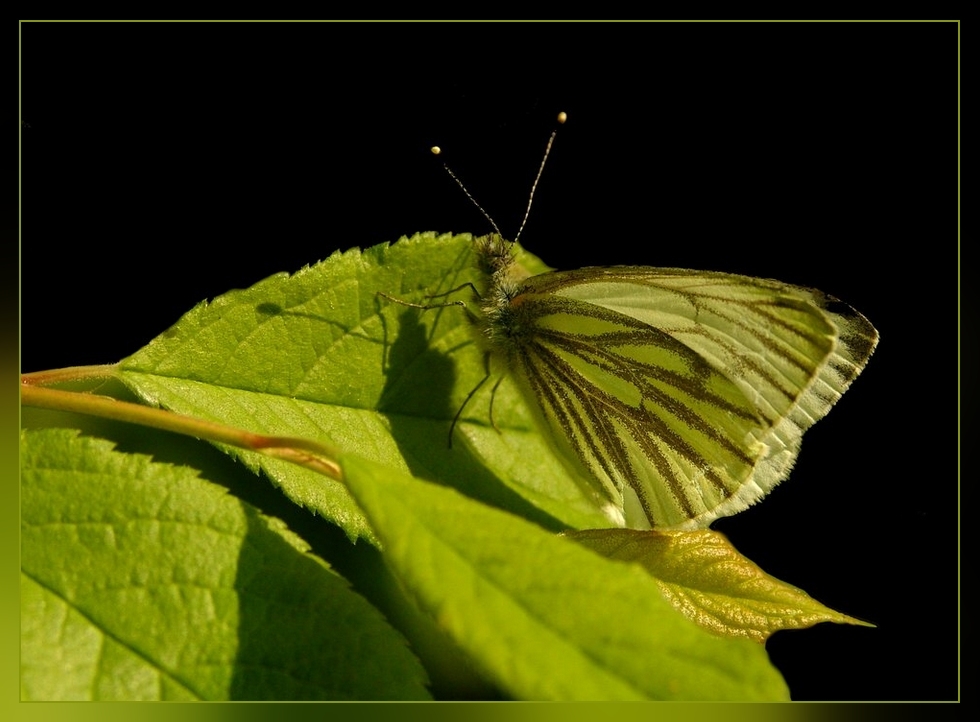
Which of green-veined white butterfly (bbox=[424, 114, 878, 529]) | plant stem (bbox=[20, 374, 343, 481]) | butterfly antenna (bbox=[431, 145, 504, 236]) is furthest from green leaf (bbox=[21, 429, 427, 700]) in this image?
butterfly antenna (bbox=[431, 145, 504, 236])

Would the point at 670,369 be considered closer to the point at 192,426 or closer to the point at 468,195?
the point at 468,195

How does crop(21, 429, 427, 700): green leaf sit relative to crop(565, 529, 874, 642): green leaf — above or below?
above

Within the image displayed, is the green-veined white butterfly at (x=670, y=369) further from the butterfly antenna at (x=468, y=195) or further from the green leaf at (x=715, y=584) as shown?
the green leaf at (x=715, y=584)

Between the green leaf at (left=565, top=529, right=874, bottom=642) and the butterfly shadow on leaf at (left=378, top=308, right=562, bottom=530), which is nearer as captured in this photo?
the green leaf at (left=565, top=529, right=874, bottom=642)

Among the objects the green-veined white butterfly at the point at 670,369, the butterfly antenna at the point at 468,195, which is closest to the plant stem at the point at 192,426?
→ the green-veined white butterfly at the point at 670,369

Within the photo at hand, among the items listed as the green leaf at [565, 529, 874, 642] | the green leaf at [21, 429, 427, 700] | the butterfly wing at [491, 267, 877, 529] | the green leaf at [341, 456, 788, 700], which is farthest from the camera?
the butterfly wing at [491, 267, 877, 529]

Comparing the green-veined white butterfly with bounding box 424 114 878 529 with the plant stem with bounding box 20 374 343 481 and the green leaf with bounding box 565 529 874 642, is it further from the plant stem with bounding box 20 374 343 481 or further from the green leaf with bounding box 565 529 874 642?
the plant stem with bounding box 20 374 343 481
